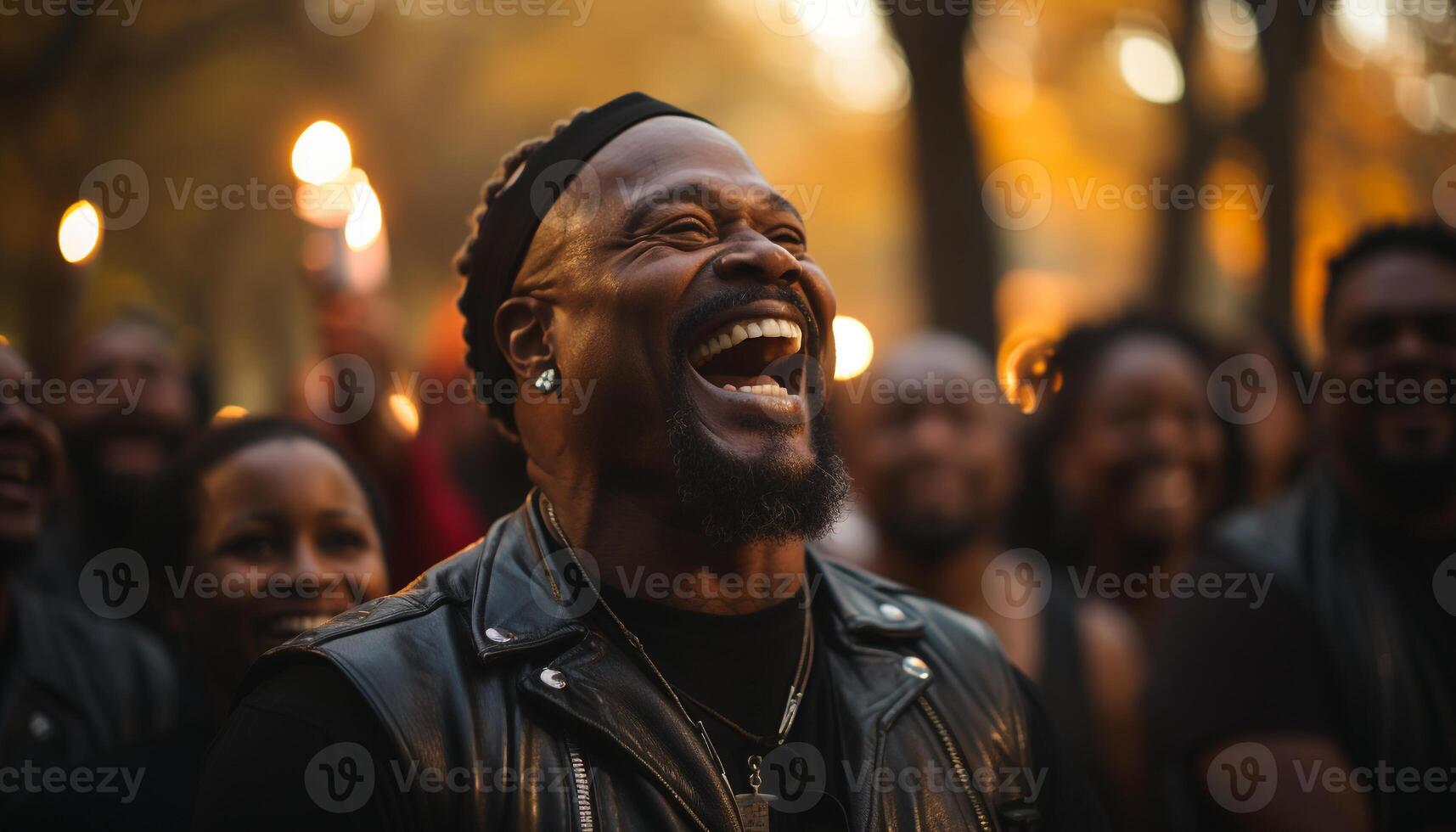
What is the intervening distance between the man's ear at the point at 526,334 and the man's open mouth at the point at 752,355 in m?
0.38

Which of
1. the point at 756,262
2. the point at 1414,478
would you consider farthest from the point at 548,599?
the point at 1414,478

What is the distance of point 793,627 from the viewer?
3.02 meters

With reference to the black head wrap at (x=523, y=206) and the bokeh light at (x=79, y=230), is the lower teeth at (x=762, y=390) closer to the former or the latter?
the black head wrap at (x=523, y=206)

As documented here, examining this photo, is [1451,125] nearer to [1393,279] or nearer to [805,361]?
[1393,279]

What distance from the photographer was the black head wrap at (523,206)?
3.08 metres

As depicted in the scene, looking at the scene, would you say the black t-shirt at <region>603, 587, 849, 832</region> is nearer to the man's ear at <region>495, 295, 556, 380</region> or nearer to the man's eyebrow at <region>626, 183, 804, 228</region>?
the man's ear at <region>495, 295, 556, 380</region>

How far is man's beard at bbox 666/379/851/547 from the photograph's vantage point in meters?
2.75

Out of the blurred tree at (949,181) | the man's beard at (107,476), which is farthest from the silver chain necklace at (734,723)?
the blurred tree at (949,181)

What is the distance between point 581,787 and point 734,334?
1.03 m

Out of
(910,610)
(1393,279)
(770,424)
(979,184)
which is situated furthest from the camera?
(979,184)

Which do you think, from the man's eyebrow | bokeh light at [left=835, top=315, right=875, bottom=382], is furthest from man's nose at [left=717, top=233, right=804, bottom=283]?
bokeh light at [left=835, top=315, right=875, bottom=382]

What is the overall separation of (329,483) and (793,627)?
1.44 m

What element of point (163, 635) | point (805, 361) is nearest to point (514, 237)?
point (805, 361)

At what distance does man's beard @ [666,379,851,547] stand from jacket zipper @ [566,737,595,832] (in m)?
0.55
